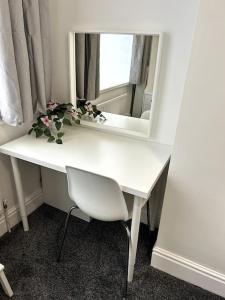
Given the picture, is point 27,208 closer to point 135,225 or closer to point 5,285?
point 5,285

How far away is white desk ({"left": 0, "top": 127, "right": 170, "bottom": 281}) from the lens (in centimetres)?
116

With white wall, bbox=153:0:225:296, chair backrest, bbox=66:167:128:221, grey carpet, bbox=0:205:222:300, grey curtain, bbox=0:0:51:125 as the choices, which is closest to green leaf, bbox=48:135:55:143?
grey curtain, bbox=0:0:51:125

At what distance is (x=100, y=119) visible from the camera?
67.9 inches

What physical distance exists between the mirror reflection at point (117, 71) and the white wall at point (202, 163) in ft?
1.49

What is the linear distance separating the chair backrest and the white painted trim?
0.77 metres

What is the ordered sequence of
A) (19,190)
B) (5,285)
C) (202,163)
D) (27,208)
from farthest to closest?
(27,208)
(19,190)
(5,285)
(202,163)

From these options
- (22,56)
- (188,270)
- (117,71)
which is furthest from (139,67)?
(188,270)

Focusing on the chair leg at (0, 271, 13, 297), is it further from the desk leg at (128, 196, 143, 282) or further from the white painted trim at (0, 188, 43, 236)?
the desk leg at (128, 196, 143, 282)

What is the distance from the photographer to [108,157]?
1.37m

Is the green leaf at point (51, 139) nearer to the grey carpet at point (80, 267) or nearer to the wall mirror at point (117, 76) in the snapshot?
the wall mirror at point (117, 76)

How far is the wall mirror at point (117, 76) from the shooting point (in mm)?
1409

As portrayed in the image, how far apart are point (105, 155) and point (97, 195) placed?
12.5 inches

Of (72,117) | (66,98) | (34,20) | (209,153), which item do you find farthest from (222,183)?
(34,20)

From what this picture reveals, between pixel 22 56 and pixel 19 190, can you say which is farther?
pixel 19 190
